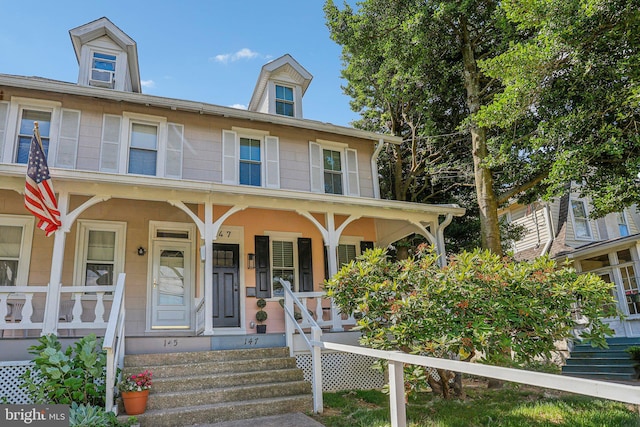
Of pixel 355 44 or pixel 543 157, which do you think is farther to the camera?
pixel 355 44

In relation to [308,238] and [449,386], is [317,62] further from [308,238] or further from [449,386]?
[449,386]

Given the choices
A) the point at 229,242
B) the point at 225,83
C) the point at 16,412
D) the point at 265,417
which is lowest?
the point at 265,417

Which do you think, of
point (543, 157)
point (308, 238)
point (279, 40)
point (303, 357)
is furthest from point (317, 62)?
point (303, 357)

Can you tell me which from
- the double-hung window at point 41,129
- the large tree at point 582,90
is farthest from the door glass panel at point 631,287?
the double-hung window at point 41,129

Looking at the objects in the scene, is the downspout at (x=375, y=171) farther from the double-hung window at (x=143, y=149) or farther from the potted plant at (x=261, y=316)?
the double-hung window at (x=143, y=149)

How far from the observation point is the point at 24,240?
7.78 m

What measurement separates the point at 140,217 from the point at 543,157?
8603 mm

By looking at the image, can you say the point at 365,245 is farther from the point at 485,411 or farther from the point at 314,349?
the point at 485,411

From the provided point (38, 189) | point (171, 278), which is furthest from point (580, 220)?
point (38, 189)

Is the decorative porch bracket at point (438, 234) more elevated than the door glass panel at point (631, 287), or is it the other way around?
the decorative porch bracket at point (438, 234)

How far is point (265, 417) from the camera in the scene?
521 cm

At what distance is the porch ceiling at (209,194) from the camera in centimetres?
676

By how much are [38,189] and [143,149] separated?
134 inches

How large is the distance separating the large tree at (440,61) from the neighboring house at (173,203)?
200cm
